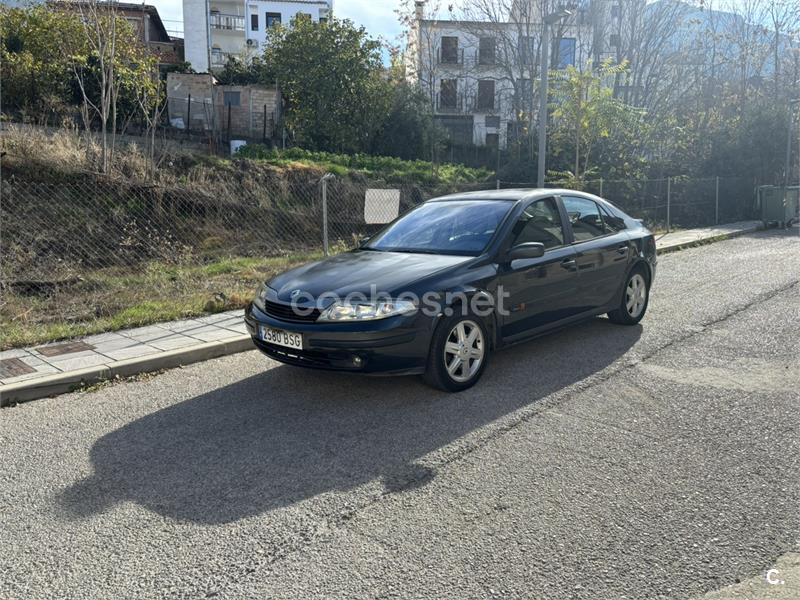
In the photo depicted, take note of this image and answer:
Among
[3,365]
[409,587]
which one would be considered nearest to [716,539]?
[409,587]

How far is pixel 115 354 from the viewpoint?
6.01 meters

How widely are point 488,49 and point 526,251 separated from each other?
23868 millimetres

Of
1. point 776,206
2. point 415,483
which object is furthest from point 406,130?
point 415,483

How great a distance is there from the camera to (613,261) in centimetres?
663

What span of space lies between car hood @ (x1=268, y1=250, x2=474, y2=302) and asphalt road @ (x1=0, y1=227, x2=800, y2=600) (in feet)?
2.75

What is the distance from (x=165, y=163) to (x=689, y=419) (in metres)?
11.3

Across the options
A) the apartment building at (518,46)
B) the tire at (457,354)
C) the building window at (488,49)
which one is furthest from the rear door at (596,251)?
the building window at (488,49)

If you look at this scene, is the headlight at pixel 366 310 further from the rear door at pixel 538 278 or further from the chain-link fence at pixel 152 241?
the chain-link fence at pixel 152 241

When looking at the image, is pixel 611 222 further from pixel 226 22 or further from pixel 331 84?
pixel 226 22

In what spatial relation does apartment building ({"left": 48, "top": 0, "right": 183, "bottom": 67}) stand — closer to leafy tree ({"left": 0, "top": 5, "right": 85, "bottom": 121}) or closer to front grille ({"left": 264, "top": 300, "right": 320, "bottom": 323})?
leafy tree ({"left": 0, "top": 5, "right": 85, "bottom": 121})

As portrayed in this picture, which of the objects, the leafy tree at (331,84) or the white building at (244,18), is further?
the white building at (244,18)

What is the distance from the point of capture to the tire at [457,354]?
4852 millimetres

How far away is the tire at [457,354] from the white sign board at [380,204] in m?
5.77

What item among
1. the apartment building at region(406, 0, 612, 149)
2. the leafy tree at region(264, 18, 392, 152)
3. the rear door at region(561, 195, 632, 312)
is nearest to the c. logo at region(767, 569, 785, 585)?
the rear door at region(561, 195, 632, 312)
